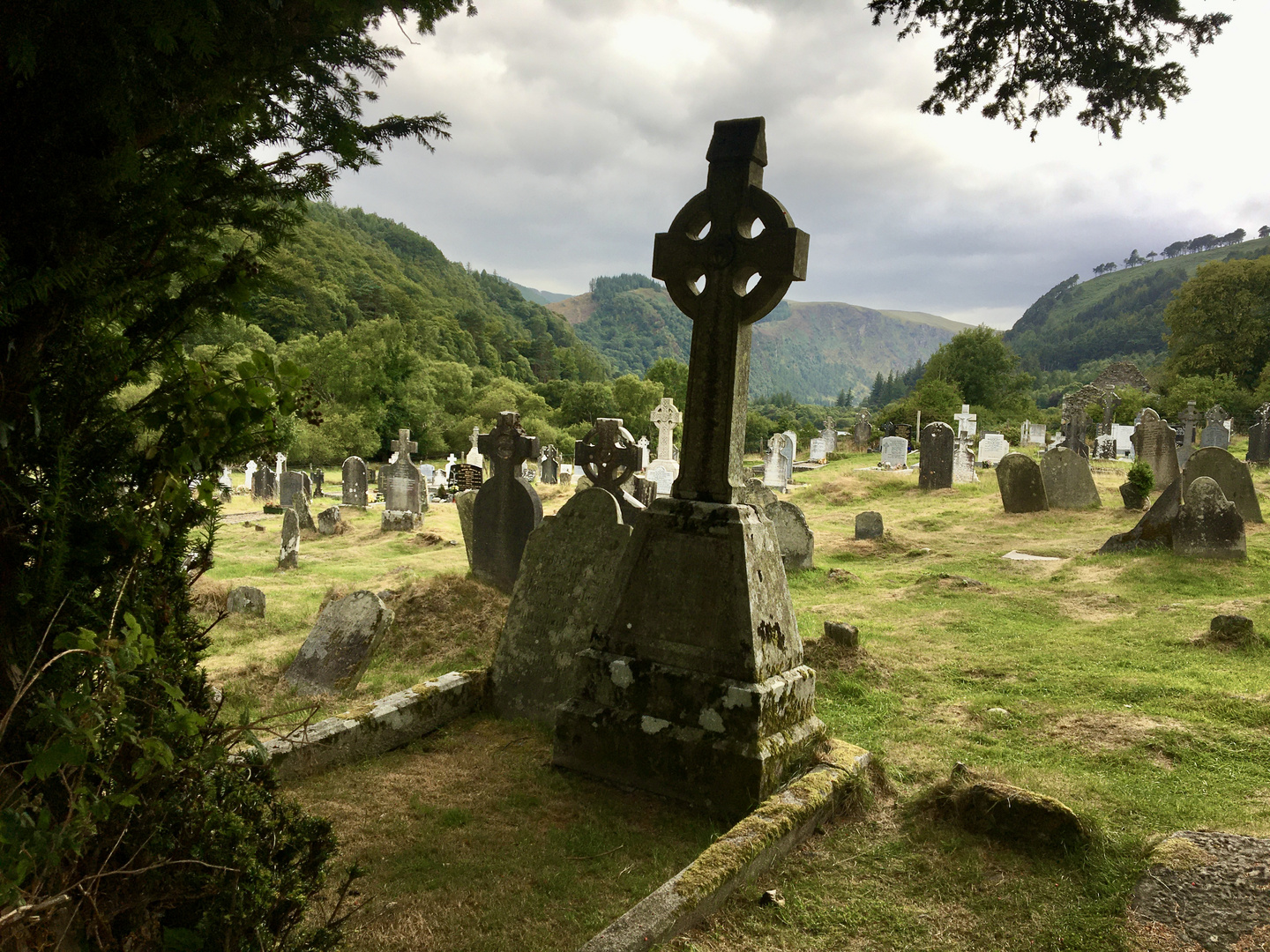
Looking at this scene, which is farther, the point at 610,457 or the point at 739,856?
the point at 610,457

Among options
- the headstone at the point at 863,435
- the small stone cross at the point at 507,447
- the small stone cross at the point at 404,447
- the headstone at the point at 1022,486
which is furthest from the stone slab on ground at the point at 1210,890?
the headstone at the point at 863,435

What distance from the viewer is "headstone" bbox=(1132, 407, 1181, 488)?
18469mm

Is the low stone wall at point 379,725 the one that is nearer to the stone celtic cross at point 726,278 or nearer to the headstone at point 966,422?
the stone celtic cross at point 726,278

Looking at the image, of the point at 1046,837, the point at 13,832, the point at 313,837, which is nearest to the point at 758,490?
the point at 1046,837

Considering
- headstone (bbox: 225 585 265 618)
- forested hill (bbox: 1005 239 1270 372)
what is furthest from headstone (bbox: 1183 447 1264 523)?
forested hill (bbox: 1005 239 1270 372)

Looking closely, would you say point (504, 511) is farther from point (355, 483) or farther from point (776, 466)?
point (776, 466)

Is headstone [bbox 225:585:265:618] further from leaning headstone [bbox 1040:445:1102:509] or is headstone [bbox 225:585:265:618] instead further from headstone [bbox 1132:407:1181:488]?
headstone [bbox 1132:407:1181:488]

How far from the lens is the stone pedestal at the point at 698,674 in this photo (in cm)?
367

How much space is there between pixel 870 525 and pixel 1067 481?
16.5ft

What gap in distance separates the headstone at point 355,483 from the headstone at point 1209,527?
19213 mm

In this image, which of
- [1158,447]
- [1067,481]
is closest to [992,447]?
[1158,447]

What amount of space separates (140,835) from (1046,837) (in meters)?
3.32

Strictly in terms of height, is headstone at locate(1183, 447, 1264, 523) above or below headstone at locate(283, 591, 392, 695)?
above

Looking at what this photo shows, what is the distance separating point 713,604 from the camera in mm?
3846
